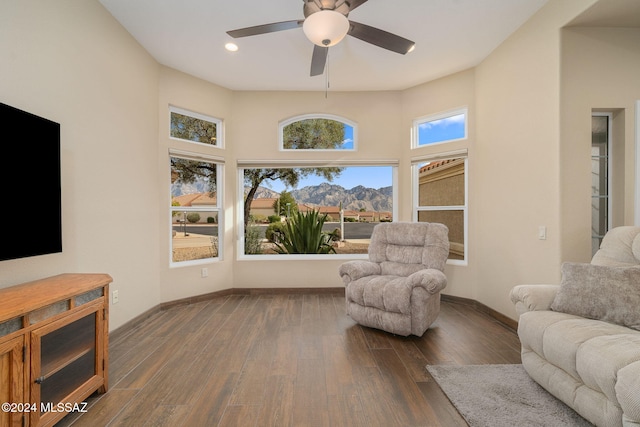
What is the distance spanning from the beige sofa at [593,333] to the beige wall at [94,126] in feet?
10.7

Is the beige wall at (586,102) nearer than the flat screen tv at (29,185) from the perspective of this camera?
No

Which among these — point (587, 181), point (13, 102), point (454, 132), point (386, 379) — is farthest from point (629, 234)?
point (13, 102)

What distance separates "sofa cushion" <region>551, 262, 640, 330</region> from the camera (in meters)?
1.88

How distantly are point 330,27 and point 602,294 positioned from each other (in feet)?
Result: 8.09

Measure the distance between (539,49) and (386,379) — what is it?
320 centimetres

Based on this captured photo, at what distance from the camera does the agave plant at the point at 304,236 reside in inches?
189

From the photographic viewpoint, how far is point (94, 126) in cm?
273

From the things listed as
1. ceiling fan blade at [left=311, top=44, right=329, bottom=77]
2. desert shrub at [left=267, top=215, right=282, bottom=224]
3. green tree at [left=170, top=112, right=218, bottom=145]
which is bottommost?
desert shrub at [left=267, top=215, right=282, bottom=224]

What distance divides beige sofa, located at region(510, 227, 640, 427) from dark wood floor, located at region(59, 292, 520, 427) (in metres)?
0.60

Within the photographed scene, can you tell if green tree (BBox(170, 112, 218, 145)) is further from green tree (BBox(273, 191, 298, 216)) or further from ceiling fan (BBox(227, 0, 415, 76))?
ceiling fan (BBox(227, 0, 415, 76))

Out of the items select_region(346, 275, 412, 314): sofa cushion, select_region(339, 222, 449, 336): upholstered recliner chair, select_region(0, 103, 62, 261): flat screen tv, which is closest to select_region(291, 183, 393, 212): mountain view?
select_region(339, 222, 449, 336): upholstered recliner chair

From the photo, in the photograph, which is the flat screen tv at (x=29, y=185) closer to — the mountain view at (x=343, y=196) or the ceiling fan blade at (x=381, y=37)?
the ceiling fan blade at (x=381, y=37)

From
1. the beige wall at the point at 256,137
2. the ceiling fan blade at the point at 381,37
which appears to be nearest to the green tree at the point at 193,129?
the beige wall at the point at 256,137

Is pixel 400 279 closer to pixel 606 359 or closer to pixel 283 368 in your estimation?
pixel 283 368
